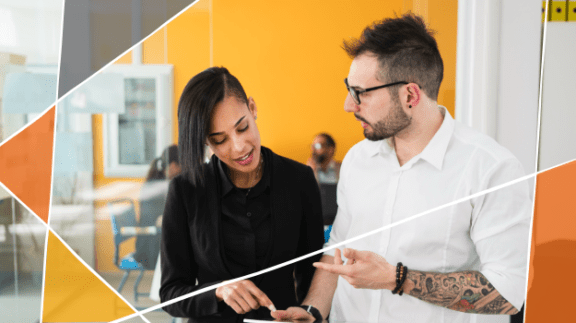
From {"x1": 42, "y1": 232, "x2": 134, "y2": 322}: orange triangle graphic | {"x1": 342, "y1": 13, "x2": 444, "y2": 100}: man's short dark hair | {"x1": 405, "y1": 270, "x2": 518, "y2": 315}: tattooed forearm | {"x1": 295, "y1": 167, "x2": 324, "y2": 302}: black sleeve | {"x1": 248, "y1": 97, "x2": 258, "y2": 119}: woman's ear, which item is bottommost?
{"x1": 42, "y1": 232, "x2": 134, "y2": 322}: orange triangle graphic

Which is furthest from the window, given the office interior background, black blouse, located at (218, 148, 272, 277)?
black blouse, located at (218, 148, 272, 277)

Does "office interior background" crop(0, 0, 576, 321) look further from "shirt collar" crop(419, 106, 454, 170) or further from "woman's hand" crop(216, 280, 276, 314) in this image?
"woman's hand" crop(216, 280, 276, 314)

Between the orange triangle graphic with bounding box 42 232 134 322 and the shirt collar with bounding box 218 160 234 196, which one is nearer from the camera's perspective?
the shirt collar with bounding box 218 160 234 196

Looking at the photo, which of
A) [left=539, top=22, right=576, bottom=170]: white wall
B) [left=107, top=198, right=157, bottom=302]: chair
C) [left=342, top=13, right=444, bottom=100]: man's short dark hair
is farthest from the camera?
[left=107, top=198, right=157, bottom=302]: chair

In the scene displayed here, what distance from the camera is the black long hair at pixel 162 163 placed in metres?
1.21

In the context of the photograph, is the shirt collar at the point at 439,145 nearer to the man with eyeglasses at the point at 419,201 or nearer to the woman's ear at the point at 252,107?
the man with eyeglasses at the point at 419,201

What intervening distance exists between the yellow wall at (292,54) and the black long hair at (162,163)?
44 millimetres

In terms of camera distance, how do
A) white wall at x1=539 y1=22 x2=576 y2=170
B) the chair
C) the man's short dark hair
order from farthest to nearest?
the chair < white wall at x1=539 y1=22 x2=576 y2=170 < the man's short dark hair

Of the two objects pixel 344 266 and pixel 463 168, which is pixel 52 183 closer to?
pixel 344 266

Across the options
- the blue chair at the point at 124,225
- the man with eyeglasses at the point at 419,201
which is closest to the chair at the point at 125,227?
the blue chair at the point at 124,225

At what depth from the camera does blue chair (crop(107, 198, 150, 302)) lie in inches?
50.1

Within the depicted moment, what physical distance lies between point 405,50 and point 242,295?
77 cm

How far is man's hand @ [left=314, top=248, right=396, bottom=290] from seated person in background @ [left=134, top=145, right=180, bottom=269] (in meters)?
0.49

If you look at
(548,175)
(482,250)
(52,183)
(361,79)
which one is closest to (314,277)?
(482,250)
